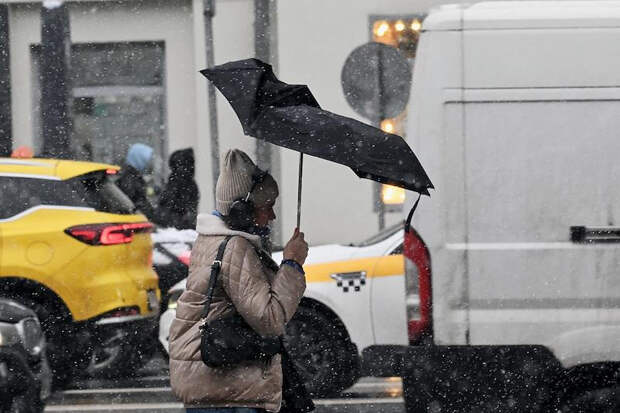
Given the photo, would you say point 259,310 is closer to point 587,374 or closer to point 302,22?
point 587,374

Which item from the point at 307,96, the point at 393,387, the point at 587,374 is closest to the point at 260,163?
the point at 393,387

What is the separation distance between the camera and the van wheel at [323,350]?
898 cm

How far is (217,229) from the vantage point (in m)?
4.41

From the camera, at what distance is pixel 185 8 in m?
18.0

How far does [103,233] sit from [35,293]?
636 millimetres

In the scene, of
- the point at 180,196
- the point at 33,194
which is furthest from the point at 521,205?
the point at 180,196

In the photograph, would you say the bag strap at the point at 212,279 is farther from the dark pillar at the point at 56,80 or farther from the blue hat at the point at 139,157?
the blue hat at the point at 139,157

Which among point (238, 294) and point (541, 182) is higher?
point (541, 182)

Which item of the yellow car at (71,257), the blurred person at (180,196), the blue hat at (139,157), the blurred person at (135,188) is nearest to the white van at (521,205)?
the yellow car at (71,257)

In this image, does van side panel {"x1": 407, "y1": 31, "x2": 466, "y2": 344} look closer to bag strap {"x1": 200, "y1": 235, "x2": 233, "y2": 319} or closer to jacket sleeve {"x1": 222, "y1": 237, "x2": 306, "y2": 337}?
jacket sleeve {"x1": 222, "y1": 237, "x2": 306, "y2": 337}

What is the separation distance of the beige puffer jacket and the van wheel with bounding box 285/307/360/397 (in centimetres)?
463

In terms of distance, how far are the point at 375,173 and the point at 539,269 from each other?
1.97 meters

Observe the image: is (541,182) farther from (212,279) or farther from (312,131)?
(212,279)

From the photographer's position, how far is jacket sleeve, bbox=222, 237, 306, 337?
167 inches
